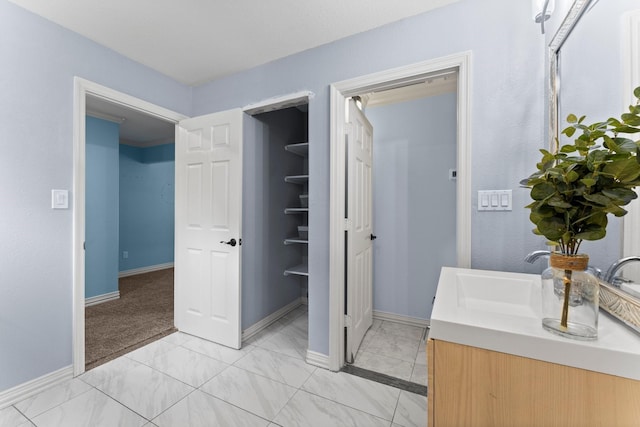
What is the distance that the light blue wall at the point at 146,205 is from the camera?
465cm

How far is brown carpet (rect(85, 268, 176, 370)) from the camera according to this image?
222 cm

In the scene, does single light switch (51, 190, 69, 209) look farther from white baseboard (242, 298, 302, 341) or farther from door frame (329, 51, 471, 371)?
door frame (329, 51, 471, 371)

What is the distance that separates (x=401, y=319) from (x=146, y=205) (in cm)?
476

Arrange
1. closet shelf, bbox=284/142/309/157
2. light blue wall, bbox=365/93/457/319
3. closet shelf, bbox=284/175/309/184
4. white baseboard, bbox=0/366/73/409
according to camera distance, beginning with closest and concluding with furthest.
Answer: white baseboard, bbox=0/366/73/409, light blue wall, bbox=365/93/457/319, closet shelf, bbox=284/142/309/157, closet shelf, bbox=284/175/309/184

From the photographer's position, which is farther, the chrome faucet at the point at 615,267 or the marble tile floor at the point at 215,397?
the marble tile floor at the point at 215,397

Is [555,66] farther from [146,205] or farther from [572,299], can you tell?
[146,205]

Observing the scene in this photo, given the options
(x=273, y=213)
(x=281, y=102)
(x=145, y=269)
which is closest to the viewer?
(x=281, y=102)

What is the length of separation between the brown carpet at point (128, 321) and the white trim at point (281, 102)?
7.30 feet

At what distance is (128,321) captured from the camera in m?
2.78

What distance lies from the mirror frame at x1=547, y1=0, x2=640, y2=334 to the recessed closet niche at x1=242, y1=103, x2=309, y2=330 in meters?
1.89

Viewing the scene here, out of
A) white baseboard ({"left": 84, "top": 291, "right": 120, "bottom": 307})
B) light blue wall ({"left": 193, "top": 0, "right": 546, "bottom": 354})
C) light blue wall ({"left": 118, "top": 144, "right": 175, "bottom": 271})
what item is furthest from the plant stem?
light blue wall ({"left": 118, "top": 144, "right": 175, "bottom": 271})

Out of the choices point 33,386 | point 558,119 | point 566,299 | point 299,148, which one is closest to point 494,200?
point 558,119

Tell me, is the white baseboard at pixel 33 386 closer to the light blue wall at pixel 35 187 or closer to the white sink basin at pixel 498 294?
the light blue wall at pixel 35 187

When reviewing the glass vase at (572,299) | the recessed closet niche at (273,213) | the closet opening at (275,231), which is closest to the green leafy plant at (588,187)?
the glass vase at (572,299)
